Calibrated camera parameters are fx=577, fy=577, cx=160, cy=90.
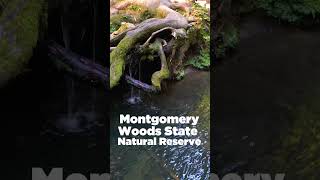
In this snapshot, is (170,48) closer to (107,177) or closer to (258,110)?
(258,110)

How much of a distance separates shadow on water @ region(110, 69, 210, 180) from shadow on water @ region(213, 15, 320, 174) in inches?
5.1

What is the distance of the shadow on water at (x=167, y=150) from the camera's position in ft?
14.0

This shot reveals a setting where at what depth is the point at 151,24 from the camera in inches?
170

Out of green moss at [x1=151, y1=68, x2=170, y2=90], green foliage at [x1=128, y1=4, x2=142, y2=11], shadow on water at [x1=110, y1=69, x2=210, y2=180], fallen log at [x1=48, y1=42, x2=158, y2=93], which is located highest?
green foliage at [x1=128, y1=4, x2=142, y2=11]

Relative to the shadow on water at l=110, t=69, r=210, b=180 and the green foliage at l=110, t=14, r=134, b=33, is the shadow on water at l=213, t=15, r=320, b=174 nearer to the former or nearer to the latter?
the shadow on water at l=110, t=69, r=210, b=180

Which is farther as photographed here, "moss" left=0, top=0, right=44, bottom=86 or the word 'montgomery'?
"moss" left=0, top=0, right=44, bottom=86

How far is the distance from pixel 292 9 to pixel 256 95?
28.9 inches

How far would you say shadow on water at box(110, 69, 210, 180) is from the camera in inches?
169

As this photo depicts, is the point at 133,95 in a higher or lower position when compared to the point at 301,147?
higher

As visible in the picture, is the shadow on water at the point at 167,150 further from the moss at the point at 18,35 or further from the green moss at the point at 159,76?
the moss at the point at 18,35

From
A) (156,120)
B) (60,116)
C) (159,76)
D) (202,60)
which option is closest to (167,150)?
(156,120)

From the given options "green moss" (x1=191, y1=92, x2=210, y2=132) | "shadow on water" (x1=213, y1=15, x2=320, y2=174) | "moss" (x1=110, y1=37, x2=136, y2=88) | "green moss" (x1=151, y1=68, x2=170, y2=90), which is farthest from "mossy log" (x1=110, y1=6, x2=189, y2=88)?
"green moss" (x1=191, y1=92, x2=210, y2=132)

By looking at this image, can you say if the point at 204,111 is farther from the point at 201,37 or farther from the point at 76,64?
the point at 76,64

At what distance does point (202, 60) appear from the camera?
4301mm
